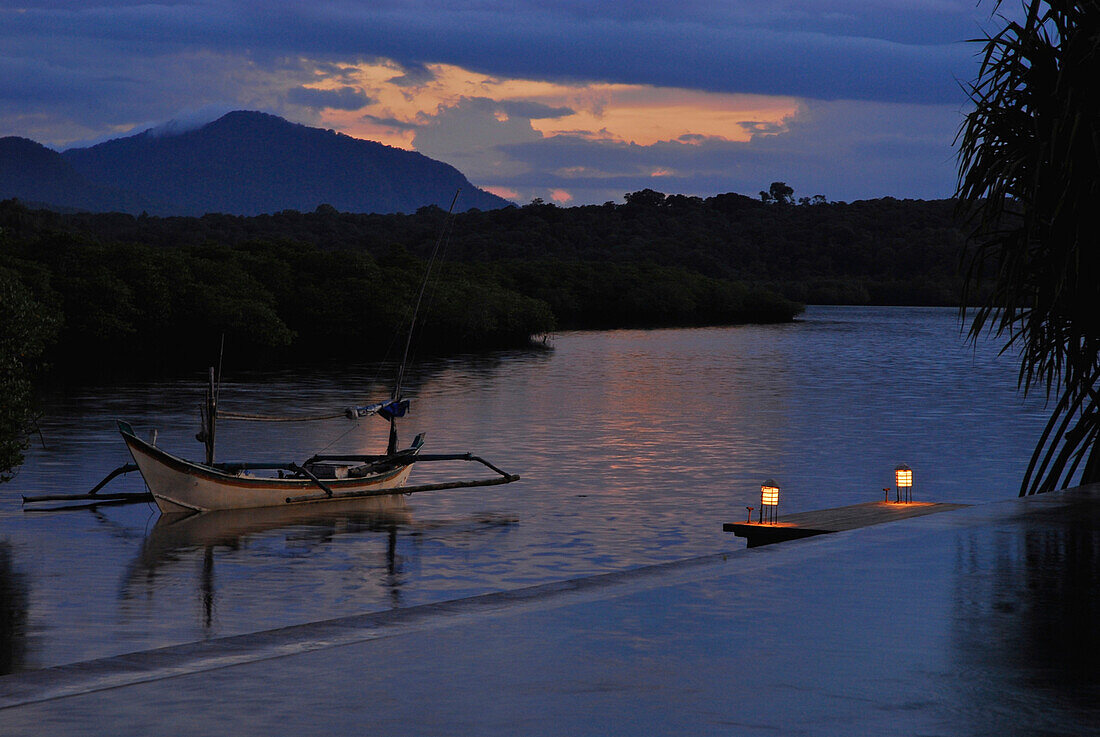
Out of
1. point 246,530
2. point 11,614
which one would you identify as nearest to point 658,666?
point 11,614

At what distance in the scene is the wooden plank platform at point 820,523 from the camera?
15.3 metres

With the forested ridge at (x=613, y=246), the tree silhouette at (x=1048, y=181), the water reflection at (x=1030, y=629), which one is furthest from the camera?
the forested ridge at (x=613, y=246)

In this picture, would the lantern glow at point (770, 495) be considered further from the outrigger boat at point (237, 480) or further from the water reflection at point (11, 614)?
the outrigger boat at point (237, 480)

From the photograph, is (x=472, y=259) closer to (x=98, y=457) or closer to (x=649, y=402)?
(x=649, y=402)

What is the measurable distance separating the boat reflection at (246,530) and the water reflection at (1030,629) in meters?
9.54

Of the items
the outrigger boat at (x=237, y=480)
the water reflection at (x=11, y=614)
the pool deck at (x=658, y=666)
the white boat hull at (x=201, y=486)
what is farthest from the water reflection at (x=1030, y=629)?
the white boat hull at (x=201, y=486)

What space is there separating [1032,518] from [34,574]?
1372 cm

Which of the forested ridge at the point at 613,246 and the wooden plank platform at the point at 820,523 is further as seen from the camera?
the forested ridge at the point at 613,246

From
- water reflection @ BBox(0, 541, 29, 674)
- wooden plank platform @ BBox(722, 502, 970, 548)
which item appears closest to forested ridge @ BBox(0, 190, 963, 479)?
water reflection @ BBox(0, 541, 29, 674)

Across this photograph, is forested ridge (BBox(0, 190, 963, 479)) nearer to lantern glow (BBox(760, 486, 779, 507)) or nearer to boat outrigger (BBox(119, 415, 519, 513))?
boat outrigger (BBox(119, 415, 519, 513))

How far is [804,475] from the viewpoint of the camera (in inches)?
1151

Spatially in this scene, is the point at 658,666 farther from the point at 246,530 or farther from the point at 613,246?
the point at 613,246

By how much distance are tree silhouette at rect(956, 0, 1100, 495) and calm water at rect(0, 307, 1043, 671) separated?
7.16 metres

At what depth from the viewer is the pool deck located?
209 inches
